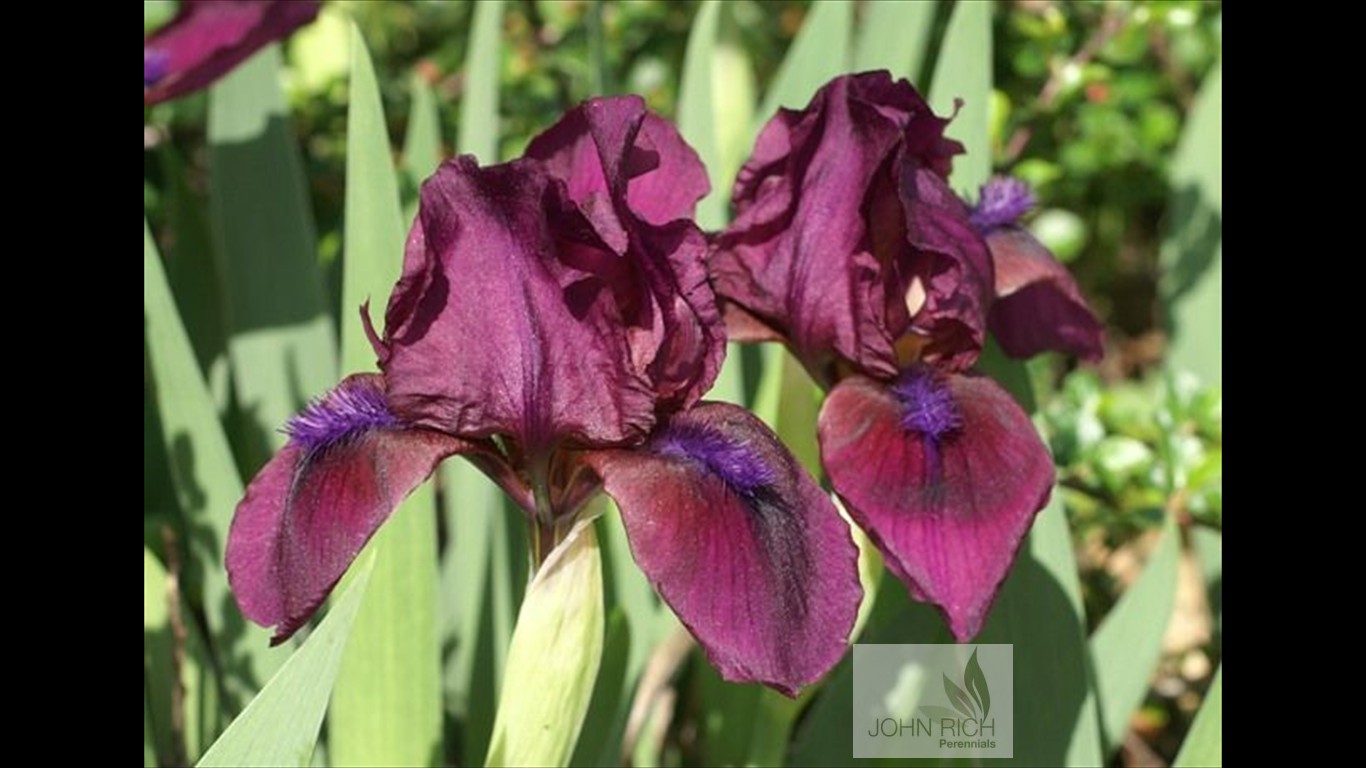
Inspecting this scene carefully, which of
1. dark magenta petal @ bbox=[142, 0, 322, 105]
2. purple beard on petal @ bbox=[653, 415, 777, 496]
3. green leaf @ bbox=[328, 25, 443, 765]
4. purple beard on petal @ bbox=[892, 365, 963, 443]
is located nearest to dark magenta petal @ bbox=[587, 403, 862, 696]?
purple beard on petal @ bbox=[653, 415, 777, 496]

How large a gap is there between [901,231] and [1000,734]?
0.38m

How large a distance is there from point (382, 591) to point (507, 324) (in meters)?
0.31

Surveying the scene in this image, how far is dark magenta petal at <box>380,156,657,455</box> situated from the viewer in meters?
0.91

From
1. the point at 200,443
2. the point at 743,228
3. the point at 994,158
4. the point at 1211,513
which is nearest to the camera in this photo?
the point at 743,228

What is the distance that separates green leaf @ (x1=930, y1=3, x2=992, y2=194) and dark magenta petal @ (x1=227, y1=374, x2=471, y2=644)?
554mm

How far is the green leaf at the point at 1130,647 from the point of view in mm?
1345

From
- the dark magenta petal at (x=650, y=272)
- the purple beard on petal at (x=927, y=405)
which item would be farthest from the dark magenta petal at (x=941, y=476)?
the dark magenta petal at (x=650, y=272)

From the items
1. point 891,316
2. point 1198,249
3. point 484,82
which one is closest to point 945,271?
point 891,316

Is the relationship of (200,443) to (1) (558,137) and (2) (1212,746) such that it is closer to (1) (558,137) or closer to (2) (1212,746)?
(1) (558,137)

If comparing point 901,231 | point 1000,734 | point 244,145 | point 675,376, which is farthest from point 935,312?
point 244,145

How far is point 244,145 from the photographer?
1.51 m

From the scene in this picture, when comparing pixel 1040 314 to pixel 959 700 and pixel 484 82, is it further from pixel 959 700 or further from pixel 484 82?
pixel 484 82

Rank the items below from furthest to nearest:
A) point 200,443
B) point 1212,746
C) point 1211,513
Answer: point 1211,513 < point 200,443 < point 1212,746

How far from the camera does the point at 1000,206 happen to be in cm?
120
